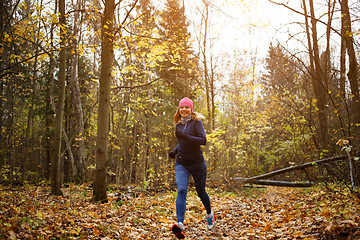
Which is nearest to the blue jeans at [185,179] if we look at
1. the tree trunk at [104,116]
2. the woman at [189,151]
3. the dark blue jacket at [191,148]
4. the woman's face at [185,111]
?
the woman at [189,151]

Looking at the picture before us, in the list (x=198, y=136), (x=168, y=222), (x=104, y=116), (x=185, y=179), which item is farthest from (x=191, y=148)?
(x=104, y=116)

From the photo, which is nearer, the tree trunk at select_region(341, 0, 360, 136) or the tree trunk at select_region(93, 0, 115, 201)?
the tree trunk at select_region(93, 0, 115, 201)

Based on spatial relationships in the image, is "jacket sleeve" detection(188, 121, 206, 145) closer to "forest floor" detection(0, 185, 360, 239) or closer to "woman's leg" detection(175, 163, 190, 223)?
"woman's leg" detection(175, 163, 190, 223)

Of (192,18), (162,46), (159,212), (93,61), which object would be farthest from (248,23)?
(93,61)

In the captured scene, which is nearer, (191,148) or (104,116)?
(191,148)

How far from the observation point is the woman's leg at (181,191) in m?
4.55

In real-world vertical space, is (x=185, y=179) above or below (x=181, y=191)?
above

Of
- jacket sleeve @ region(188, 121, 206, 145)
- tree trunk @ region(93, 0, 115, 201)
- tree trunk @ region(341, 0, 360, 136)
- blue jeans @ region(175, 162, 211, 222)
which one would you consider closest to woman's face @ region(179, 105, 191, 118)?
jacket sleeve @ region(188, 121, 206, 145)

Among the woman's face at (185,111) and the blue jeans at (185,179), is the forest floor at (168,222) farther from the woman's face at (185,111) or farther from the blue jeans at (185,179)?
the woman's face at (185,111)

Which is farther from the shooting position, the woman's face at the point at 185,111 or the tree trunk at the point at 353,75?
the tree trunk at the point at 353,75

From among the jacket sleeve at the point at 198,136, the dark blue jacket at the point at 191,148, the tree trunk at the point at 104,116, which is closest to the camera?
the jacket sleeve at the point at 198,136

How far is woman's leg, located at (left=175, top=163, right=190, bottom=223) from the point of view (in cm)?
455

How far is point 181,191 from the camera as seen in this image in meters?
4.61

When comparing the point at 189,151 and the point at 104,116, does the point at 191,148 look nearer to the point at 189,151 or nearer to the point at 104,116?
the point at 189,151
